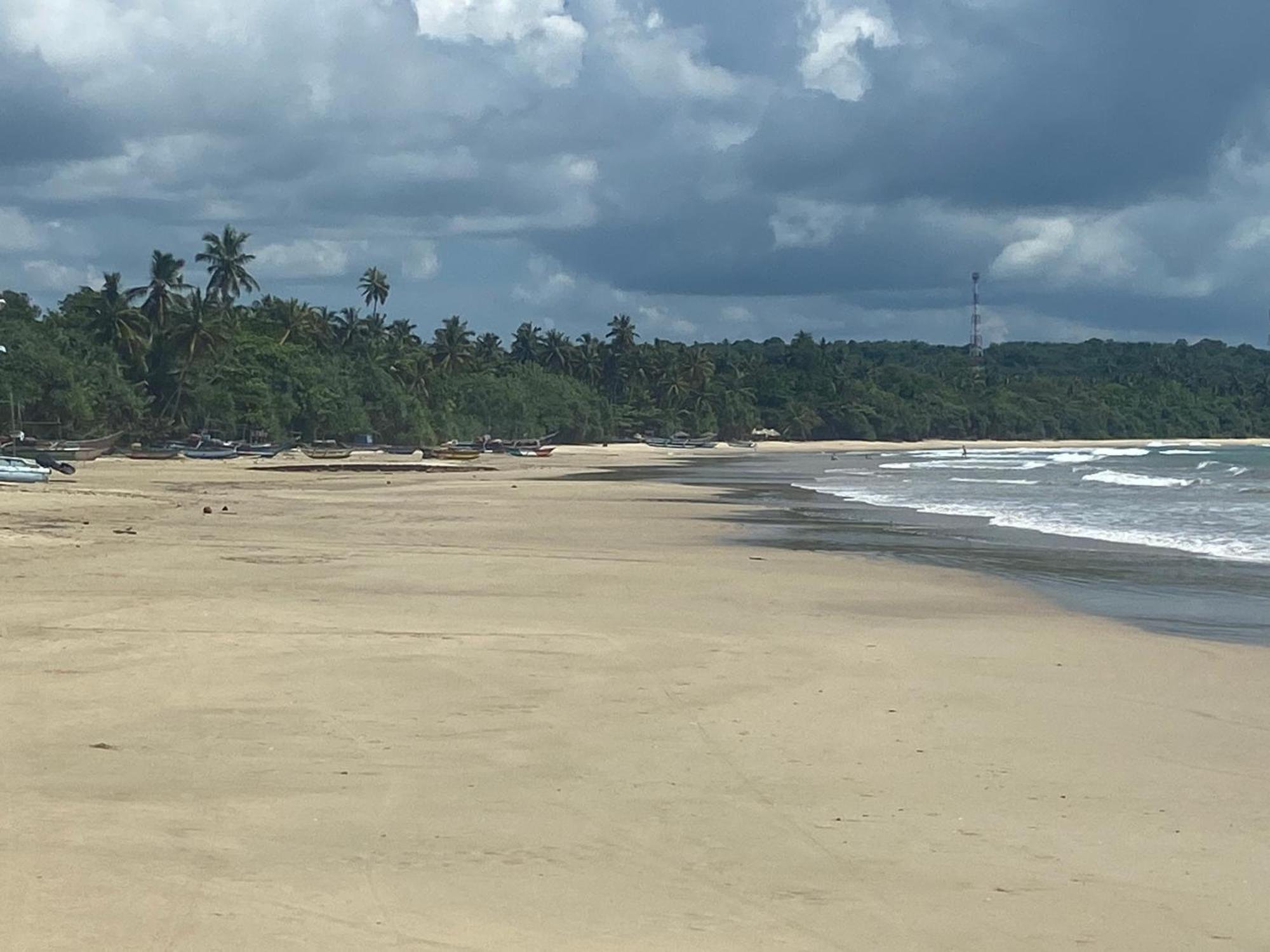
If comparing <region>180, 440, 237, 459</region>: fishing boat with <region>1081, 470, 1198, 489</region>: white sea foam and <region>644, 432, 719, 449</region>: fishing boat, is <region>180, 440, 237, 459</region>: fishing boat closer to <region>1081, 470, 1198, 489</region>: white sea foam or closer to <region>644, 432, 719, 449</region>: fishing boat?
<region>1081, 470, 1198, 489</region>: white sea foam

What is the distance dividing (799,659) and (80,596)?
758cm

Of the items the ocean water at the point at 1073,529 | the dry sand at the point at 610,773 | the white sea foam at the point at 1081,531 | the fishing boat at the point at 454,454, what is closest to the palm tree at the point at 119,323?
the fishing boat at the point at 454,454

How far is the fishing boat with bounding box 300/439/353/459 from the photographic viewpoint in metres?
81.4

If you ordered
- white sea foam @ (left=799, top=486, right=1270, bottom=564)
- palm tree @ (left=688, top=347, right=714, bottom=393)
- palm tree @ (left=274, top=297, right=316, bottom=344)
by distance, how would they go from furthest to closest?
1. palm tree @ (left=688, top=347, right=714, bottom=393)
2. palm tree @ (left=274, top=297, right=316, bottom=344)
3. white sea foam @ (left=799, top=486, right=1270, bottom=564)

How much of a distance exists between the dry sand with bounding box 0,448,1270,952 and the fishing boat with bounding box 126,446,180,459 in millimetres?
60178

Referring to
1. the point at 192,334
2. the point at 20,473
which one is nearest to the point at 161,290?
the point at 192,334

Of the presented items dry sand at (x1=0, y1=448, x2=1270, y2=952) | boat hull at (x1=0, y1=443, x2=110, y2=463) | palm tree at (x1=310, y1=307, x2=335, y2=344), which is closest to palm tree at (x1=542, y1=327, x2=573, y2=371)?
palm tree at (x1=310, y1=307, x2=335, y2=344)

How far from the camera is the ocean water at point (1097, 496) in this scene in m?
27.4

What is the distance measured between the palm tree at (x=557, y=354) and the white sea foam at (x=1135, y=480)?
290 ft

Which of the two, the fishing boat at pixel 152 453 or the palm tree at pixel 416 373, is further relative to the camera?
the palm tree at pixel 416 373

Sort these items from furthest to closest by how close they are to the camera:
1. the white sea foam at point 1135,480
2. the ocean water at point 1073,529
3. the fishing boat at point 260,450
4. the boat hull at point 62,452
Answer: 1. the fishing boat at point 260,450
2. the boat hull at point 62,452
3. the white sea foam at point 1135,480
4. the ocean water at point 1073,529

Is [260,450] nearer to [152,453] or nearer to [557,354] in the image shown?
[152,453]

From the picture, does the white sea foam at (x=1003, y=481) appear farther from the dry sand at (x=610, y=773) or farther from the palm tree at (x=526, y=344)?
the palm tree at (x=526, y=344)

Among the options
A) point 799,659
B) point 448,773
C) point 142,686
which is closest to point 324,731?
point 448,773
